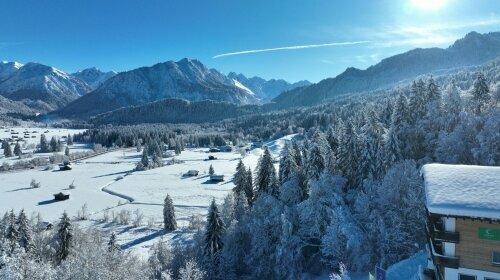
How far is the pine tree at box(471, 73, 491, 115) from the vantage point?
57469 millimetres

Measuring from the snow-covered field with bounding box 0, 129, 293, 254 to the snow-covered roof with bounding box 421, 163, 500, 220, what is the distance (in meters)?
52.9

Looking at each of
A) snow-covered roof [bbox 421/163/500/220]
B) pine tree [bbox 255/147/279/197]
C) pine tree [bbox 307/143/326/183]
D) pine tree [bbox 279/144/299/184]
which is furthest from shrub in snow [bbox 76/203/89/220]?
snow-covered roof [bbox 421/163/500/220]

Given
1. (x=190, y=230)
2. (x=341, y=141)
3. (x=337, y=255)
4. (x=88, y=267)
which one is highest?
(x=341, y=141)

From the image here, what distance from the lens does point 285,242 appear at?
48.3m

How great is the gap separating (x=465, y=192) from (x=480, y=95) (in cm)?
4812

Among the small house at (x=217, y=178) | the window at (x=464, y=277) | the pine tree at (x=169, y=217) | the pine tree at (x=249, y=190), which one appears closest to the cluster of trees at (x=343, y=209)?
the pine tree at (x=249, y=190)

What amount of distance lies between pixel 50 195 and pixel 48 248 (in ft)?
210

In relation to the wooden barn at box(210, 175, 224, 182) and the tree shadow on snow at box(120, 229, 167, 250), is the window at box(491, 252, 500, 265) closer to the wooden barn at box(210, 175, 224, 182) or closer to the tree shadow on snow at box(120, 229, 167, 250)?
the tree shadow on snow at box(120, 229, 167, 250)

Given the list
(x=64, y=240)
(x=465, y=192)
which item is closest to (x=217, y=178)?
(x=64, y=240)

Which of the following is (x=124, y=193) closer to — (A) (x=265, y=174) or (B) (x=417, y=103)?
(A) (x=265, y=174)

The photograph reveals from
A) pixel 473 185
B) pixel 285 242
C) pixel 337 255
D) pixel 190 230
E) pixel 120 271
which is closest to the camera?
pixel 473 185

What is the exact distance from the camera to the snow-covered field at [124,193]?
255 ft

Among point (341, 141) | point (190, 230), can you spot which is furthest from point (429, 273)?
point (190, 230)

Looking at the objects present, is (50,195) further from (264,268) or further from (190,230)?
(264,268)
